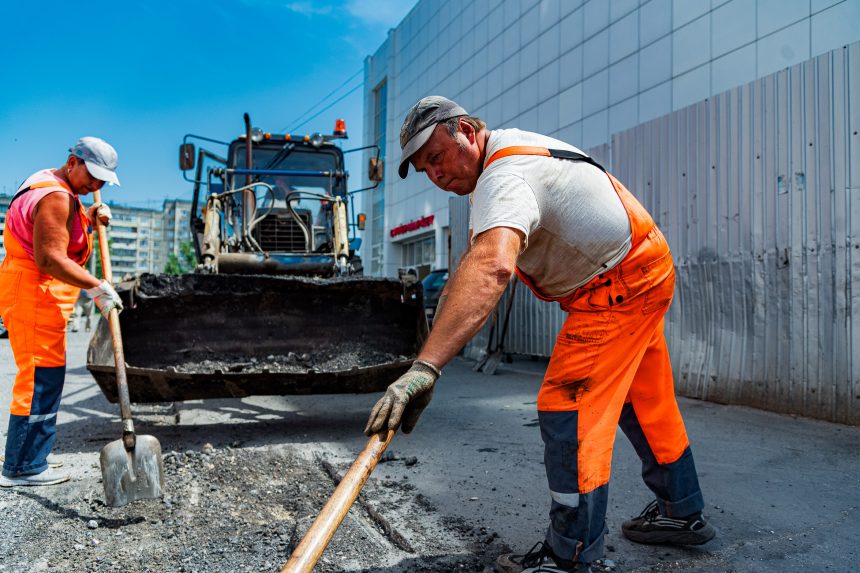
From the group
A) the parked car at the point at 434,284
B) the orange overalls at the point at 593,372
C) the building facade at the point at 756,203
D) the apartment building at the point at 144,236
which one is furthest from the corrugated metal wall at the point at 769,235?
the apartment building at the point at 144,236

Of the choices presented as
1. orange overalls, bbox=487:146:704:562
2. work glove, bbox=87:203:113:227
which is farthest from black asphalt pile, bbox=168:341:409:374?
orange overalls, bbox=487:146:704:562

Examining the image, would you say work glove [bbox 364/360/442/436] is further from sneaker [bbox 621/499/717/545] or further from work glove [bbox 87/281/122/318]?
work glove [bbox 87/281/122/318]

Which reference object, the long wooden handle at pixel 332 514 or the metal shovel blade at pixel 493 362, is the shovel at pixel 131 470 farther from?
the metal shovel blade at pixel 493 362

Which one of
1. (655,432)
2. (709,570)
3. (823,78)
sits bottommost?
(709,570)

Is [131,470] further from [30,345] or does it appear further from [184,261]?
[184,261]

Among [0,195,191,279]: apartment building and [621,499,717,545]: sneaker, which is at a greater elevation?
[0,195,191,279]: apartment building

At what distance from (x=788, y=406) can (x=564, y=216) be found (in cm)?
402

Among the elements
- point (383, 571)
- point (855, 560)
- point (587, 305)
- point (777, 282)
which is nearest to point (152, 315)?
point (383, 571)

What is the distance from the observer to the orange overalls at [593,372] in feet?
6.72

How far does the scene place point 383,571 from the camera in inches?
89.8

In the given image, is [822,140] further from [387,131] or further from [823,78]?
[387,131]

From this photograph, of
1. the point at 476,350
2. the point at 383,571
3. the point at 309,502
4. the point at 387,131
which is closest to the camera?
the point at 383,571

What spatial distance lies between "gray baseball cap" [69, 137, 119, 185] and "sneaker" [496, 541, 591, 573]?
3.03 meters

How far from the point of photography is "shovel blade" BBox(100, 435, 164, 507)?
10.2 feet
